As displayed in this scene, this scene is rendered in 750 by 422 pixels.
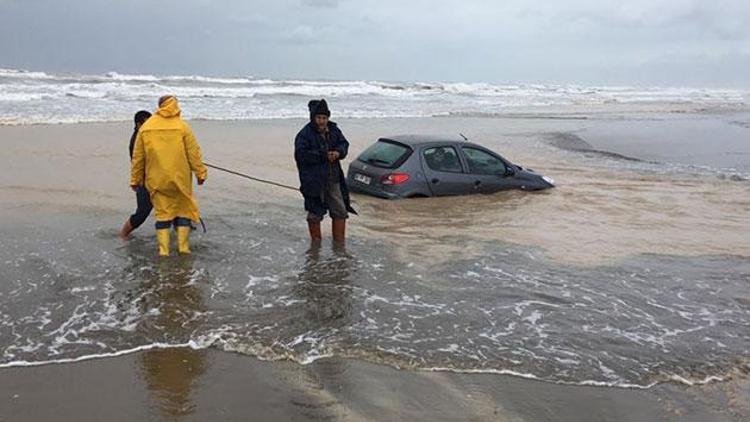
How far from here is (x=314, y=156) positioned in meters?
7.55

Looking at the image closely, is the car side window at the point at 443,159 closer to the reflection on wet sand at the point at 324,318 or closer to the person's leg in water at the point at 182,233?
the reflection on wet sand at the point at 324,318

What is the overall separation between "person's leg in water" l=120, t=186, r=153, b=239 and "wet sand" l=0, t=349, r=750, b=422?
133 inches

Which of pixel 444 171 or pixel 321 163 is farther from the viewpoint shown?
pixel 444 171

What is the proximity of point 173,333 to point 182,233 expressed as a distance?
2.41 meters

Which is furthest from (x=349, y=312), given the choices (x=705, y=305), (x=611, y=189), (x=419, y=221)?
(x=611, y=189)

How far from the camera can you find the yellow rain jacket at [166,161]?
701 cm

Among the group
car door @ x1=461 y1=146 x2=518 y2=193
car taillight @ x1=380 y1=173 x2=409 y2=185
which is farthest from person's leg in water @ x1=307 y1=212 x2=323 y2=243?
car door @ x1=461 y1=146 x2=518 y2=193

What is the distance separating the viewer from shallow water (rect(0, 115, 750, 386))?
16.7ft

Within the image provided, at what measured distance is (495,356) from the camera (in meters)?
5.08

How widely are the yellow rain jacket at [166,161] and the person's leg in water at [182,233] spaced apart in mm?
100

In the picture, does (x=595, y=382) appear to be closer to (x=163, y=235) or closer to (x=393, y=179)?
(x=163, y=235)

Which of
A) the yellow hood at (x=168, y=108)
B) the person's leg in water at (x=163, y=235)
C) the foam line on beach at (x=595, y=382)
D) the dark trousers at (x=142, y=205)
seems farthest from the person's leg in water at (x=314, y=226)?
the foam line on beach at (x=595, y=382)

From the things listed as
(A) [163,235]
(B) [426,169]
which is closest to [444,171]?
(B) [426,169]

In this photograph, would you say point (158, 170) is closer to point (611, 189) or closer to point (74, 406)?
point (74, 406)
